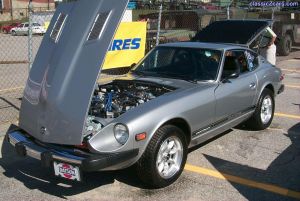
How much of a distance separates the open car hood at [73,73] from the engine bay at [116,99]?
239 millimetres

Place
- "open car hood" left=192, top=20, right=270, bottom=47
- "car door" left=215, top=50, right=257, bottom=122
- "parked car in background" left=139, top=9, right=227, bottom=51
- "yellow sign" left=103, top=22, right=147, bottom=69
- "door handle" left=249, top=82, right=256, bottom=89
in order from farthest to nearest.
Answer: "parked car in background" left=139, top=9, right=227, bottom=51
"yellow sign" left=103, top=22, right=147, bottom=69
"open car hood" left=192, top=20, right=270, bottom=47
"door handle" left=249, top=82, right=256, bottom=89
"car door" left=215, top=50, right=257, bottom=122

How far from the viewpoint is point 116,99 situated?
507 centimetres

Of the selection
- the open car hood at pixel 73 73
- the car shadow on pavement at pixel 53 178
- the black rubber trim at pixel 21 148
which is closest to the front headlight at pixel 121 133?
the open car hood at pixel 73 73

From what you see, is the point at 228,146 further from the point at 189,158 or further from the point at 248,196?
the point at 248,196

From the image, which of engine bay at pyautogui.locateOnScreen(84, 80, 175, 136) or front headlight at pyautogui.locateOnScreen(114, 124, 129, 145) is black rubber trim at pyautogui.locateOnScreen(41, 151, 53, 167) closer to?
engine bay at pyautogui.locateOnScreen(84, 80, 175, 136)

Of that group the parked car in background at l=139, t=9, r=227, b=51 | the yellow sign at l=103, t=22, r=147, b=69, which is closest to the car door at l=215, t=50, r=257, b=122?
the yellow sign at l=103, t=22, r=147, b=69

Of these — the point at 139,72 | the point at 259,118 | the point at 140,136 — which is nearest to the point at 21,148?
the point at 140,136

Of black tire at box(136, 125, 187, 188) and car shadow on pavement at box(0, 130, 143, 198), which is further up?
black tire at box(136, 125, 187, 188)

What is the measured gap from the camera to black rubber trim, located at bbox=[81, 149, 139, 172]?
398 centimetres

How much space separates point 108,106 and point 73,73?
2.00 feet

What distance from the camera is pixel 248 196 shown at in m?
4.45

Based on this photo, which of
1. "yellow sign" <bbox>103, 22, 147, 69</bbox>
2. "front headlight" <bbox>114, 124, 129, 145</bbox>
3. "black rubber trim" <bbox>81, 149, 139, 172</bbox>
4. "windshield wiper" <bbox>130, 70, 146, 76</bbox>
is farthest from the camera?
"yellow sign" <bbox>103, 22, 147, 69</bbox>

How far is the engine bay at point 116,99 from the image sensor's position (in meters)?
4.55

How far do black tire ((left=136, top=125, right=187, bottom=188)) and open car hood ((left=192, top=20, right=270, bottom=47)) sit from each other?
4.49 metres
